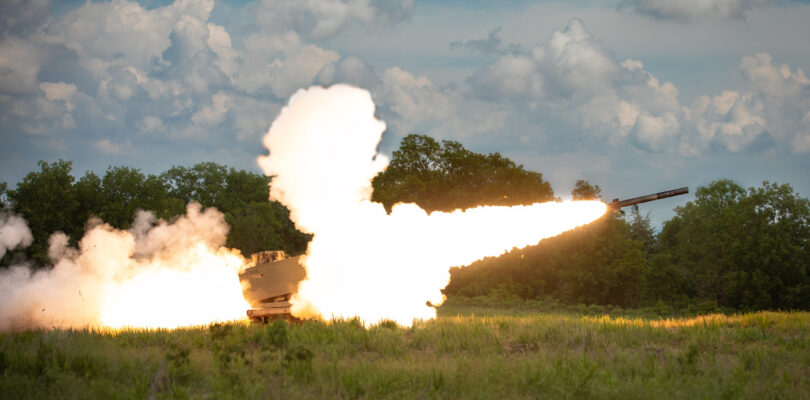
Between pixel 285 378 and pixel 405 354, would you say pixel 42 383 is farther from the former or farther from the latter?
pixel 405 354

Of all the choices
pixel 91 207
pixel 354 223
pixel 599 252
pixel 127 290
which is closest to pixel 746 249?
pixel 599 252

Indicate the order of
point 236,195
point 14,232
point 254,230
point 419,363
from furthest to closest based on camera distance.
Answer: point 236,195, point 254,230, point 14,232, point 419,363

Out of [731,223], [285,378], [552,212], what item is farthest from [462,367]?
[731,223]

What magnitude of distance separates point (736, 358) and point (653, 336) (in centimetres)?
300

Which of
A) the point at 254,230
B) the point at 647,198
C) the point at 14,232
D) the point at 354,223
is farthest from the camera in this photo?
the point at 254,230

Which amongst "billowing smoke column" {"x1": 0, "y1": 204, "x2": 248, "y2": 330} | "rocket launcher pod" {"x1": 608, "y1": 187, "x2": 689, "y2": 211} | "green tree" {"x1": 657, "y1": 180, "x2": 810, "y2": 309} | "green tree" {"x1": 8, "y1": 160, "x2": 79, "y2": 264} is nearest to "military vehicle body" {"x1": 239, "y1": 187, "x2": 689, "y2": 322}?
"billowing smoke column" {"x1": 0, "y1": 204, "x2": 248, "y2": 330}

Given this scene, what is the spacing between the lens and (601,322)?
68.1 ft

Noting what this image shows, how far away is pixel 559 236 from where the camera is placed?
46906 millimetres

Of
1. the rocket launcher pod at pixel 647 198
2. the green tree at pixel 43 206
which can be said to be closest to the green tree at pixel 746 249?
the rocket launcher pod at pixel 647 198

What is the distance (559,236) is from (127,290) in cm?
2911

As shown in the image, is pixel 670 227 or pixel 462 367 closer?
pixel 462 367

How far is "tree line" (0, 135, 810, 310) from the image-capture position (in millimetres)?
46312

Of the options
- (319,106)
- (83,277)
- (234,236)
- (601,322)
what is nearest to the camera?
(601,322)

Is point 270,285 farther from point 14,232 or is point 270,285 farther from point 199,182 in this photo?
point 199,182
